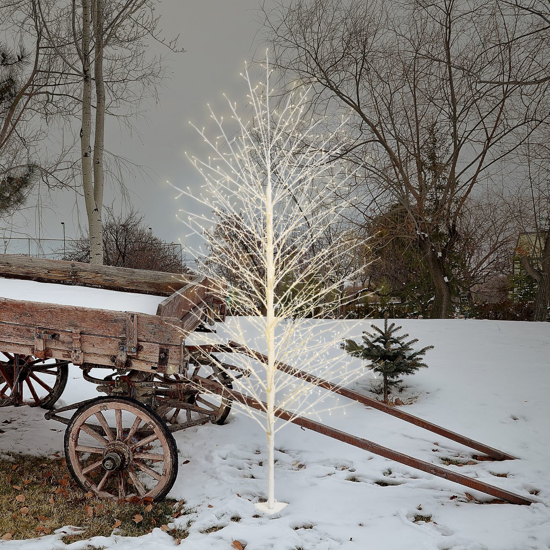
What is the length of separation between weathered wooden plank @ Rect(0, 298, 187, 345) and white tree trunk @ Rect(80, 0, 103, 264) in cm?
454

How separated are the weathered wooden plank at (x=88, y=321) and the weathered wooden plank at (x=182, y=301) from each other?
0.12 m

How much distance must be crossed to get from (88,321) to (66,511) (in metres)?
1.37

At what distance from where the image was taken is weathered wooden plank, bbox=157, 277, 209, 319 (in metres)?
3.46

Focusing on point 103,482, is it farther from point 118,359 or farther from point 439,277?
point 439,277

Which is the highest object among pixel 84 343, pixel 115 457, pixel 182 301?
pixel 182 301

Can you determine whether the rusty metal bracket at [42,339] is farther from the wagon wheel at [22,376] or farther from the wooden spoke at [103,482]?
the wagon wheel at [22,376]

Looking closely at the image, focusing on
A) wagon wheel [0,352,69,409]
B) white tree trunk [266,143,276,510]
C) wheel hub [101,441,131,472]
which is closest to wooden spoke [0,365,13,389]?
wagon wheel [0,352,69,409]

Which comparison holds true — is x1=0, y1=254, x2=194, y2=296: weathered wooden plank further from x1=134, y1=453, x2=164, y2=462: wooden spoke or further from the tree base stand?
the tree base stand

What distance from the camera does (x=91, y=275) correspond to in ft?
16.3

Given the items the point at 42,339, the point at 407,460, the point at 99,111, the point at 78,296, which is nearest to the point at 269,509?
the point at 407,460

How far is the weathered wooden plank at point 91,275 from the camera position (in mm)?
4922

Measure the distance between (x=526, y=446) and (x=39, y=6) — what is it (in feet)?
30.2

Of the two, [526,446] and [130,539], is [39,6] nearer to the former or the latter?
[130,539]

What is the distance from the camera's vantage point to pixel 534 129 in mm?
9375
